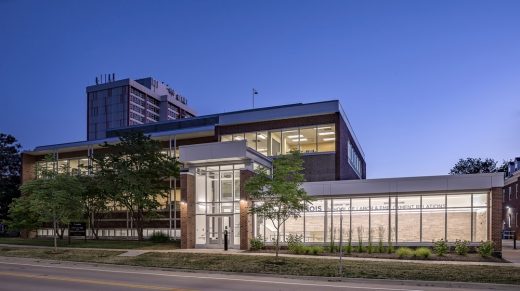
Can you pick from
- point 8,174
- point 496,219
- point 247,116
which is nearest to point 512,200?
point 496,219

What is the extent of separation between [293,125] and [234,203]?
37.8 ft

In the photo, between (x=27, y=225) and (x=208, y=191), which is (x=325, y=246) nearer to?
(x=208, y=191)

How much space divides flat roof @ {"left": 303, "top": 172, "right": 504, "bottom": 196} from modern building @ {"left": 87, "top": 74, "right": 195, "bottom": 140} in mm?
118901

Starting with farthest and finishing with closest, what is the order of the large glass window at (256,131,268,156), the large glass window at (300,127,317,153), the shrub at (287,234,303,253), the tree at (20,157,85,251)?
the large glass window at (256,131,268,156) → the large glass window at (300,127,317,153) → the tree at (20,157,85,251) → the shrub at (287,234,303,253)

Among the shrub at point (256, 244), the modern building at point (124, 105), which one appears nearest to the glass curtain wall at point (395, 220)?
the shrub at point (256, 244)

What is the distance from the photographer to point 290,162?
2559 cm

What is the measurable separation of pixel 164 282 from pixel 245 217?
13472mm

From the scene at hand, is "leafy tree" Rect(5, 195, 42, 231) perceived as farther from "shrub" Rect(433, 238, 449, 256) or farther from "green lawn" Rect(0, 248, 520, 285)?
"shrub" Rect(433, 238, 449, 256)

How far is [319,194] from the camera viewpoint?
3141 cm

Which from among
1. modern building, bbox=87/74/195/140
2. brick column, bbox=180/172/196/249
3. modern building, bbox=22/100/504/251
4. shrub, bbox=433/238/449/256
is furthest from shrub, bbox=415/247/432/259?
modern building, bbox=87/74/195/140

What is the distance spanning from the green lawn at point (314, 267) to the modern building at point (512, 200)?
37.6 m

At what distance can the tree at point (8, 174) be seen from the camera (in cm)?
6197

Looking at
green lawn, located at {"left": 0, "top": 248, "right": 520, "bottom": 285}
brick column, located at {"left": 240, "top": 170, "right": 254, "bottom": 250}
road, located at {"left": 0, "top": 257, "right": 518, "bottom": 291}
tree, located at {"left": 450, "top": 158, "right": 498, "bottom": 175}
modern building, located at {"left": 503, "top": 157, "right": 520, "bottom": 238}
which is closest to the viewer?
road, located at {"left": 0, "top": 257, "right": 518, "bottom": 291}

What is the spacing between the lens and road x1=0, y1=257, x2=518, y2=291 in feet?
55.3
